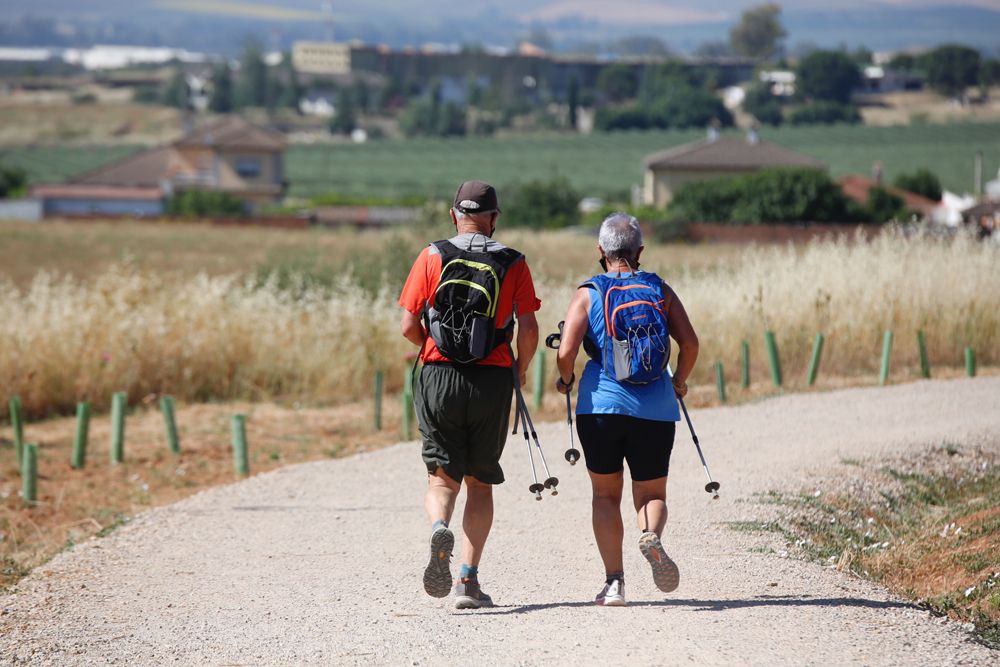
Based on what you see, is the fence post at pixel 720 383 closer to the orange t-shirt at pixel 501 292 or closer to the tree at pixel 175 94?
the orange t-shirt at pixel 501 292

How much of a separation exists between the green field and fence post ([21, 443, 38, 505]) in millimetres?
81713

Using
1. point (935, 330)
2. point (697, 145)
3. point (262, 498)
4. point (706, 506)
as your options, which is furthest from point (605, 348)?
point (697, 145)

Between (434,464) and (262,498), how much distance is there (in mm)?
3841

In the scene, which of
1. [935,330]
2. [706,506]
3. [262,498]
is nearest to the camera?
[706,506]

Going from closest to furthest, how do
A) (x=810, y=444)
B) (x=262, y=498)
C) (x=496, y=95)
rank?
(x=262, y=498), (x=810, y=444), (x=496, y=95)

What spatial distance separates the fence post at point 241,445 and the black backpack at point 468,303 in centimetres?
585

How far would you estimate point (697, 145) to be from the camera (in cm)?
7894

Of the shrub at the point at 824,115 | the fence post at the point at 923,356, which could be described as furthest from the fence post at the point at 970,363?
the shrub at the point at 824,115

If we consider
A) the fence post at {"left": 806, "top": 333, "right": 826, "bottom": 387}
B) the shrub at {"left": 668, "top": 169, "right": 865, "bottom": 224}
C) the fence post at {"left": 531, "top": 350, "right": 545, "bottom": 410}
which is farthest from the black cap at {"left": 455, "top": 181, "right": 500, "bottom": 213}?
the shrub at {"left": 668, "top": 169, "right": 865, "bottom": 224}

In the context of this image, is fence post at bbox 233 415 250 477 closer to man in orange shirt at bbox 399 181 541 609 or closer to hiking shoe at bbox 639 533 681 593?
man in orange shirt at bbox 399 181 541 609

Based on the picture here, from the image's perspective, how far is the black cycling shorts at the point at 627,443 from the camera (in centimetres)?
616

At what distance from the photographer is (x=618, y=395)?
6137 millimetres

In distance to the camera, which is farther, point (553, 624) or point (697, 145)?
point (697, 145)

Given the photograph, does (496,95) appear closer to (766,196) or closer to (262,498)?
(766,196)
